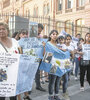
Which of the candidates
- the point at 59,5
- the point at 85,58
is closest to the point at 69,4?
the point at 59,5

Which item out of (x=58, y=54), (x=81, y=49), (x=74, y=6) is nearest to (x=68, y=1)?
(x=74, y=6)

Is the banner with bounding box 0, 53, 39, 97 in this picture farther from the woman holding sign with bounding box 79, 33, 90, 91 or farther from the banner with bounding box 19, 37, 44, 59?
the woman holding sign with bounding box 79, 33, 90, 91

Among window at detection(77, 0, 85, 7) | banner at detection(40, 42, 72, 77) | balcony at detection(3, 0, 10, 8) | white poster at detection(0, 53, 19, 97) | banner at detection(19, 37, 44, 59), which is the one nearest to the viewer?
white poster at detection(0, 53, 19, 97)

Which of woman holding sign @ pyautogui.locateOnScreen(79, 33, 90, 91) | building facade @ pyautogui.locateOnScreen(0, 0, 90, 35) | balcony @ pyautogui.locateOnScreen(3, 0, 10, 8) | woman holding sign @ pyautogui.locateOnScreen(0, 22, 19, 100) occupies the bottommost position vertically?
woman holding sign @ pyautogui.locateOnScreen(79, 33, 90, 91)

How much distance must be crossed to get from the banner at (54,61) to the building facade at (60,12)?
1087 cm

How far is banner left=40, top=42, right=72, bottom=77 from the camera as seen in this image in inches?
168

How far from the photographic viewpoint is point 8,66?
2.74 meters

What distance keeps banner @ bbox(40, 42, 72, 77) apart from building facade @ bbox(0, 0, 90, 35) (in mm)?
10868

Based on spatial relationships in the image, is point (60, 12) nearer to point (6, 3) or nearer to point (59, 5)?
point (59, 5)

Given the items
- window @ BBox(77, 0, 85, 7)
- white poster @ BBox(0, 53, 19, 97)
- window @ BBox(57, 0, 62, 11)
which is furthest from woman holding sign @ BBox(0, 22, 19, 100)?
window @ BBox(57, 0, 62, 11)

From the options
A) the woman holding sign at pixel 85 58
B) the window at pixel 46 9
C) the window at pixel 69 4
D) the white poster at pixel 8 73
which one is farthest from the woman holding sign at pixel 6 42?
the window at pixel 46 9

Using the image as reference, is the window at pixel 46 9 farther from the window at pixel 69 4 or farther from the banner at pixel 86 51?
the banner at pixel 86 51

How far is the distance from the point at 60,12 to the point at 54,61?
23.8m

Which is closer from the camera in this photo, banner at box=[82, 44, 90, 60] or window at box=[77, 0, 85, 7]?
banner at box=[82, 44, 90, 60]
